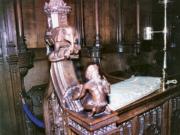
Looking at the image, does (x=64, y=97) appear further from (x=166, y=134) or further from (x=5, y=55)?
(x=5, y=55)

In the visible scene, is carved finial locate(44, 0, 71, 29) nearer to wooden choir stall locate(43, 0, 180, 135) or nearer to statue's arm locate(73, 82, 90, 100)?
wooden choir stall locate(43, 0, 180, 135)

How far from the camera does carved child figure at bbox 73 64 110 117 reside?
0.89m

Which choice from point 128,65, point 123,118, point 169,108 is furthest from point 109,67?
point 123,118

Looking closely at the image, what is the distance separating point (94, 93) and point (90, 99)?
0.13ft

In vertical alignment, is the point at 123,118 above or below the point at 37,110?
above

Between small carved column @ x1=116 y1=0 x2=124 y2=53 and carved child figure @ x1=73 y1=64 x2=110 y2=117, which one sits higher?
small carved column @ x1=116 y1=0 x2=124 y2=53

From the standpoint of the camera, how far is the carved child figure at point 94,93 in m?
0.89

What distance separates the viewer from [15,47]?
2.62 m

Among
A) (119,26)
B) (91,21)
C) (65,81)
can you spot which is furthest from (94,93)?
(119,26)

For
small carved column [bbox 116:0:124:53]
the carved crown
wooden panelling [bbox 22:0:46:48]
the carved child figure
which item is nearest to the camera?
the carved child figure

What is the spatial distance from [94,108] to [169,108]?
2.71 feet

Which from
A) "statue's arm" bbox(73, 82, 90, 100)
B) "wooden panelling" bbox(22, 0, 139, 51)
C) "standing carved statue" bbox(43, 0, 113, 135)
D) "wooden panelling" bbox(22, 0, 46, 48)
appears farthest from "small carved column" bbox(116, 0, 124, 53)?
"statue's arm" bbox(73, 82, 90, 100)

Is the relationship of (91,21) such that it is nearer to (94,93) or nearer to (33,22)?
(33,22)

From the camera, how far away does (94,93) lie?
89 centimetres
